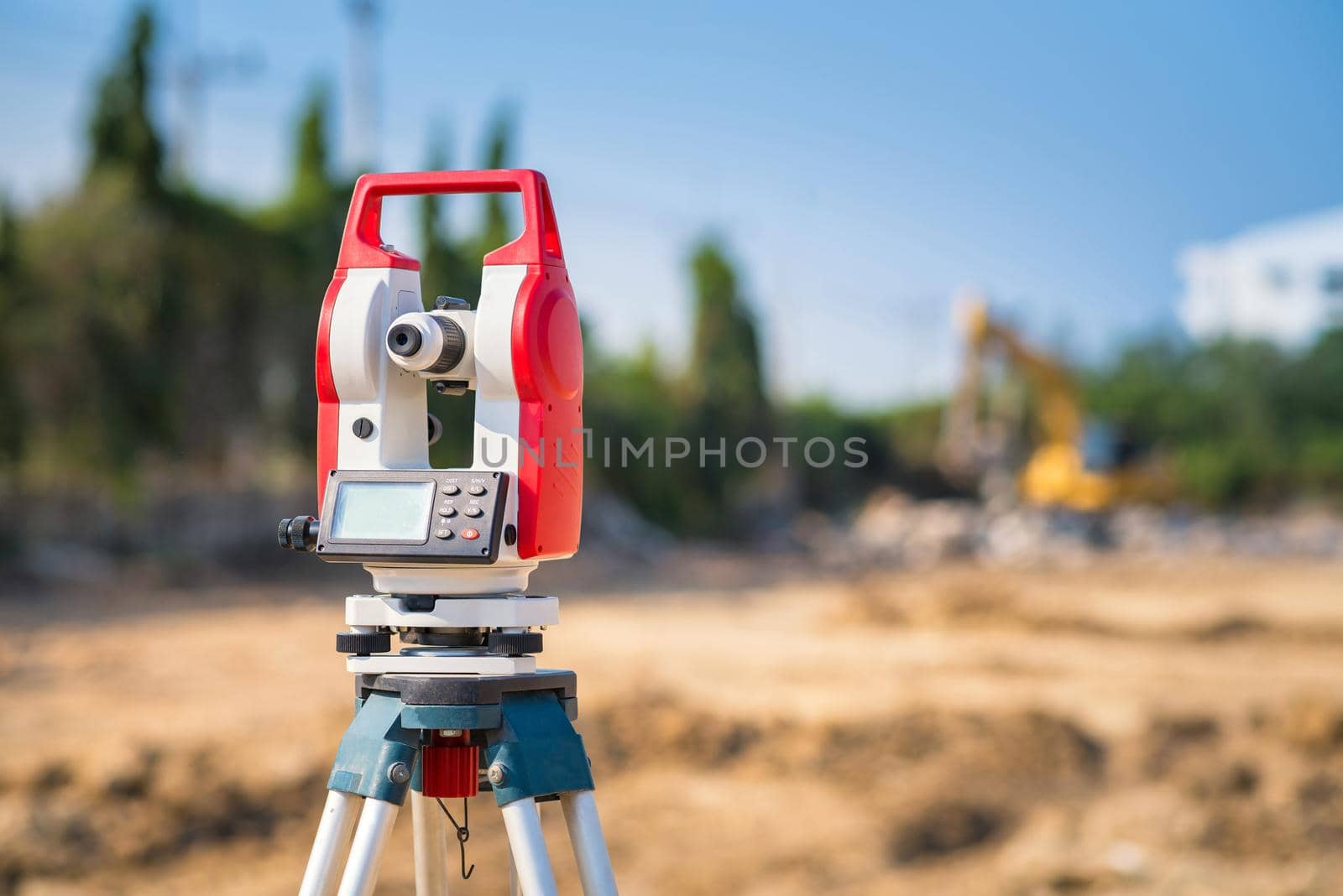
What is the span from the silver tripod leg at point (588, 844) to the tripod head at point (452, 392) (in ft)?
1.02

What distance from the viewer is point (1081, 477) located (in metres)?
20.8

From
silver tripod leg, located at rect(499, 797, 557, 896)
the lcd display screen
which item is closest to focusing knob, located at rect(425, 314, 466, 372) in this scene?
the lcd display screen

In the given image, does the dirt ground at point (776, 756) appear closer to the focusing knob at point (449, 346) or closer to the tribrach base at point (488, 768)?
the tribrach base at point (488, 768)

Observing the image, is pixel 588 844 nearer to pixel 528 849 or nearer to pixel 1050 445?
pixel 528 849

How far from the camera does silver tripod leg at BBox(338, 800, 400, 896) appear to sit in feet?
5.22

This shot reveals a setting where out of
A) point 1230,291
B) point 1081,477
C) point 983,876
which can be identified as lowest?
point 983,876

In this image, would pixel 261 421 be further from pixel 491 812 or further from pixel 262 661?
pixel 491 812

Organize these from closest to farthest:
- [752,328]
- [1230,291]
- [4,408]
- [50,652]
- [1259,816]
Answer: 1. [1259,816]
2. [50,652]
3. [4,408]
4. [752,328]
5. [1230,291]

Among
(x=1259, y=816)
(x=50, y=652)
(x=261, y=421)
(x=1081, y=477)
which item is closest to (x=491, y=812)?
(x=1259, y=816)

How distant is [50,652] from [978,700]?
274 inches

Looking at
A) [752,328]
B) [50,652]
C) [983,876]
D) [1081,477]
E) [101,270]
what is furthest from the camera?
[752,328]

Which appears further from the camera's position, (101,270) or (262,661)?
(101,270)

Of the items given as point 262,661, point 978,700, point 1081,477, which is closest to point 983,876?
point 978,700

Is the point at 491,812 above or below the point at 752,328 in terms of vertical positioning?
below
